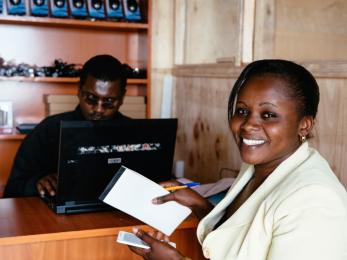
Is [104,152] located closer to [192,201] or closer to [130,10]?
[192,201]

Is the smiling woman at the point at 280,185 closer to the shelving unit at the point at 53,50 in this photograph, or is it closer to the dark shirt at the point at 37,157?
the dark shirt at the point at 37,157

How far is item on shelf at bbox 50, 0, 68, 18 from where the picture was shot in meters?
3.30

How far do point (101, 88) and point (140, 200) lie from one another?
87 centimetres

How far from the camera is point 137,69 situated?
139 inches

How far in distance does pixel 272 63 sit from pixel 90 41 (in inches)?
99.7

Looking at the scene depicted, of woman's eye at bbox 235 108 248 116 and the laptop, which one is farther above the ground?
woman's eye at bbox 235 108 248 116

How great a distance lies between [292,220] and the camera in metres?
1.13

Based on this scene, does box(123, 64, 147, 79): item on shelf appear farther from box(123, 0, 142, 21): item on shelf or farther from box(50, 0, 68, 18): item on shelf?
box(50, 0, 68, 18): item on shelf

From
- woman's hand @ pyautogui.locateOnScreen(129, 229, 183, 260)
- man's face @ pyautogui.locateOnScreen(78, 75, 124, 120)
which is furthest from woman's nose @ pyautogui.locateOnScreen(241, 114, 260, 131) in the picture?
man's face @ pyautogui.locateOnScreen(78, 75, 124, 120)

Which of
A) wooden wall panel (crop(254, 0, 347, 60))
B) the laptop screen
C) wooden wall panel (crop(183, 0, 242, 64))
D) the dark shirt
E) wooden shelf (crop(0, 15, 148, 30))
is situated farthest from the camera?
wooden shelf (crop(0, 15, 148, 30))

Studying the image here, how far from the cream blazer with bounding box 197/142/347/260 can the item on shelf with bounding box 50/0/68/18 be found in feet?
7.87

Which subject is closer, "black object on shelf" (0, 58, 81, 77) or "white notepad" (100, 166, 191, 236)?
"white notepad" (100, 166, 191, 236)

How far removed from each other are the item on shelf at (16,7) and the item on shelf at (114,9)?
0.54m

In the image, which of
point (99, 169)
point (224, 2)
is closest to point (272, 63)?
point (99, 169)
